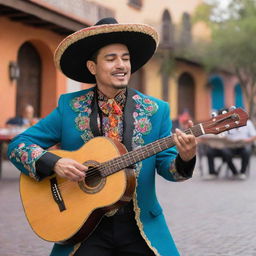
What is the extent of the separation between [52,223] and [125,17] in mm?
21741

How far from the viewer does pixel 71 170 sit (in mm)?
3031

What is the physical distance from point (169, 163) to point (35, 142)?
717 millimetres

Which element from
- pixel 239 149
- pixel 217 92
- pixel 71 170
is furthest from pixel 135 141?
pixel 217 92

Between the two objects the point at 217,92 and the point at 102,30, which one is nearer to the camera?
the point at 102,30

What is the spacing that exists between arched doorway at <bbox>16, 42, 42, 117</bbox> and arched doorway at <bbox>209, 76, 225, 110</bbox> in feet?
51.5

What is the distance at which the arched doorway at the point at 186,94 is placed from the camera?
29438mm

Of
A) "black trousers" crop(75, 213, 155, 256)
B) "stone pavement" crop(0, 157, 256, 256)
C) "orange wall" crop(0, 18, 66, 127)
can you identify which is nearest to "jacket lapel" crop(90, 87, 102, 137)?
"black trousers" crop(75, 213, 155, 256)

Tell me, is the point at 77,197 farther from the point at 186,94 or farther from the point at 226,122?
the point at 186,94

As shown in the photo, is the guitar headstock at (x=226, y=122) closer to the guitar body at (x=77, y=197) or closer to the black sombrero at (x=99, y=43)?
the guitar body at (x=77, y=197)

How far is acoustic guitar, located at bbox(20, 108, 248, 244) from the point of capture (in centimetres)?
293

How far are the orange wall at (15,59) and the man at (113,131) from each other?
13.3 meters

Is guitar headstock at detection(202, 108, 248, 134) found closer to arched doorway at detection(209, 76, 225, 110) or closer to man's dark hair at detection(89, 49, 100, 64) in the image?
man's dark hair at detection(89, 49, 100, 64)

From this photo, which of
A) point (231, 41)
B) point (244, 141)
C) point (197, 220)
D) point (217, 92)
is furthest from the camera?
point (217, 92)

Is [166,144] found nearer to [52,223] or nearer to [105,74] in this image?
[105,74]
